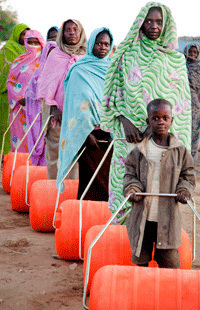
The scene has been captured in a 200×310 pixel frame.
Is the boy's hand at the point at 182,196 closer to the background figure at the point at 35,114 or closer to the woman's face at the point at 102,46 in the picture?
the woman's face at the point at 102,46

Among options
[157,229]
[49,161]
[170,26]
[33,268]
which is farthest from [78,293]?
[49,161]

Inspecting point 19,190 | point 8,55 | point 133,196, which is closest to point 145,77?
point 133,196

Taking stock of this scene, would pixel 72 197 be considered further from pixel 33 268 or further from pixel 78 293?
pixel 78 293

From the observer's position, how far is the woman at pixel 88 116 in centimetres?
511

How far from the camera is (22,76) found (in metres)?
8.16

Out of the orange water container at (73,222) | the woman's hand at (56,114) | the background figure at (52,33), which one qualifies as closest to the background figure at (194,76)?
the background figure at (52,33)

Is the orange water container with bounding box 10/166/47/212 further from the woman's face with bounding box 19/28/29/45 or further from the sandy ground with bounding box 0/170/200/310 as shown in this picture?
the woman's face with bounding box 19/28/29/45

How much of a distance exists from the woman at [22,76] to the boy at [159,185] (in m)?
4.99

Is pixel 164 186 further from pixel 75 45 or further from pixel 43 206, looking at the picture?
pixel 75 45

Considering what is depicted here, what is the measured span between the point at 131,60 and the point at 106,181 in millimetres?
1611

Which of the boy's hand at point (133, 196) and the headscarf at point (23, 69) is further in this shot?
the headscarf at point (23, 69)

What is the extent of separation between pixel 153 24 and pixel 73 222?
5.45 ft

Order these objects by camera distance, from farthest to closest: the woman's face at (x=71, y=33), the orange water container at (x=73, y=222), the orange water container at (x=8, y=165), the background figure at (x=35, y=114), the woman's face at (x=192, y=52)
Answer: the woman's face at (x=192, y=52), the orange water container at (x=8, y=165), the background figure at (x=35, y=114), the woman's face at (x=71, y=33), the orange water container at (x=73, y=222)

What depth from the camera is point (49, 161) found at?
610 centimetres
